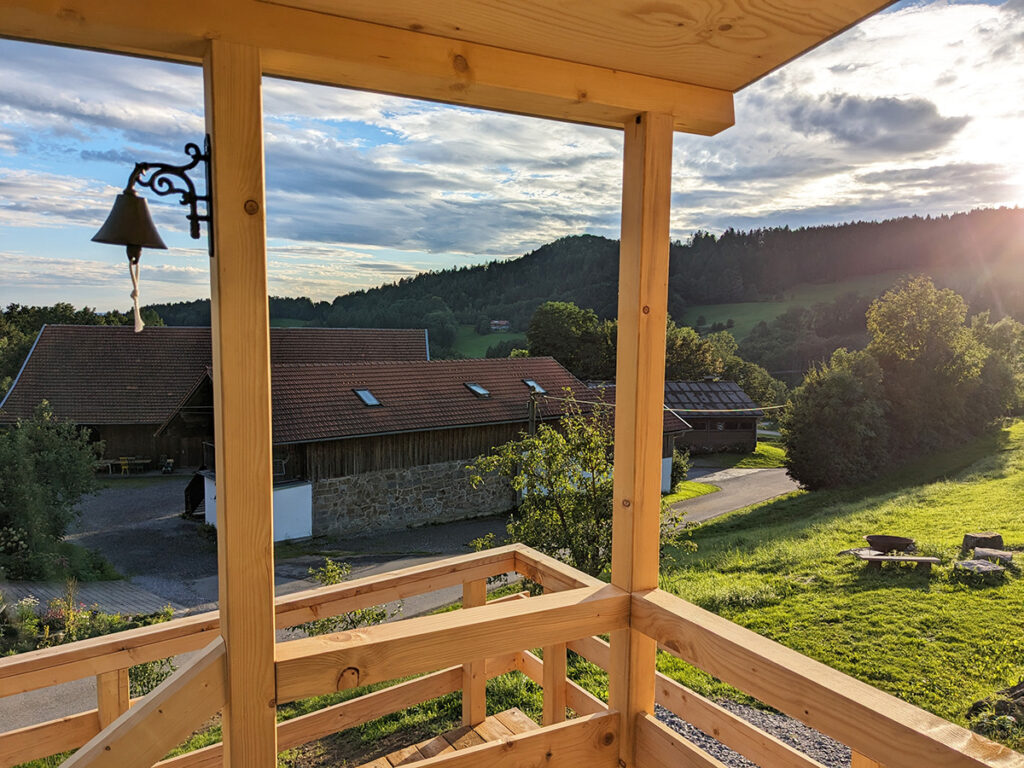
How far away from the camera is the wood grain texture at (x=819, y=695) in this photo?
2.50 ft

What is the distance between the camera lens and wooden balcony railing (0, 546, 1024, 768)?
83cm

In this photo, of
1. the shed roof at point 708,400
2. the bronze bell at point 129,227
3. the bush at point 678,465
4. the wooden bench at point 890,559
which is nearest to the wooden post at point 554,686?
the bronze bell at point 129,227

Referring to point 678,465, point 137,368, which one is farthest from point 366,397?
point 137,368

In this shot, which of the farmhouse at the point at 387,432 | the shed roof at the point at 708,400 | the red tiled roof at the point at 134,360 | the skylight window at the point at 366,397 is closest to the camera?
the farmhouse at the point at 387,432

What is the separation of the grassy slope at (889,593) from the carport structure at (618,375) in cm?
294

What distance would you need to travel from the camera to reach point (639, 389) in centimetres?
120

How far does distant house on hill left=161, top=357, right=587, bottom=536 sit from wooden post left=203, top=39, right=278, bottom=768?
31.1 ft

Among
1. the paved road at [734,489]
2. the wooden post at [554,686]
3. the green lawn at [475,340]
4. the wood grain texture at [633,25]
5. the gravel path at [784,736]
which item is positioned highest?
the wood grain texture at [633,25]

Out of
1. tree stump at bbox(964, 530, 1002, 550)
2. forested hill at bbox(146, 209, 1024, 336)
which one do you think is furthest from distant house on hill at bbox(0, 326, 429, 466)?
tree stump at bbox(964, 530, 1002, 550)

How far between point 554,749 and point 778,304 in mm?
14813

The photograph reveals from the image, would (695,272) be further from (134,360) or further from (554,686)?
(554,686)

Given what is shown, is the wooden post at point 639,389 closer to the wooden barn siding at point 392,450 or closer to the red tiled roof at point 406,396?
the red tiled roof at point 406,396

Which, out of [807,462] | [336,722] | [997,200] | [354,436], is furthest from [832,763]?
[997,200]

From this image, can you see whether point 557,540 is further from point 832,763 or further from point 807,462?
point 807,462
